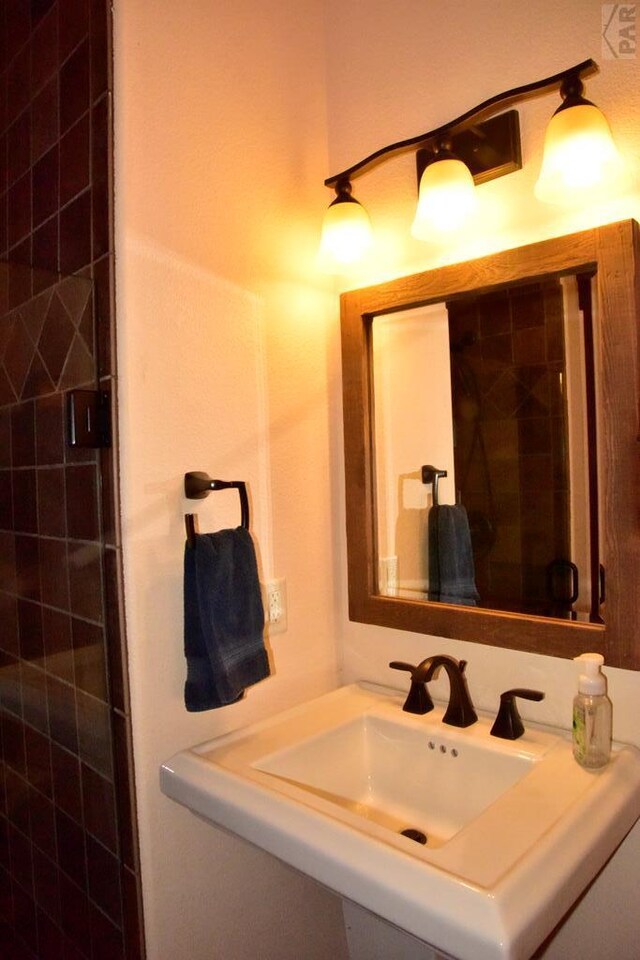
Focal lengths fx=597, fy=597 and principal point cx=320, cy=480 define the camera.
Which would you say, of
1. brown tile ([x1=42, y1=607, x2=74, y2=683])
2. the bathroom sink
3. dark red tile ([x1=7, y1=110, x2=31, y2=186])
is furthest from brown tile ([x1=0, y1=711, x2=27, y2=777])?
dark red tile ([x1=7, y1=110, x2=31, y2=186])

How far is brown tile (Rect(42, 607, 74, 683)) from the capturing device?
134 cm

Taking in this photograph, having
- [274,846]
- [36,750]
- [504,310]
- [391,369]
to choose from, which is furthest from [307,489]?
[36,750]

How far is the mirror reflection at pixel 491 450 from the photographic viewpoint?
114 centimetres

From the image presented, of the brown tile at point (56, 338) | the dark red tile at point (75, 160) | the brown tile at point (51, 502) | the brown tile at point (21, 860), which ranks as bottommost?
the brown tile at point (21, 860)

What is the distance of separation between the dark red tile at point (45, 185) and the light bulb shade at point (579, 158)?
3.34ft

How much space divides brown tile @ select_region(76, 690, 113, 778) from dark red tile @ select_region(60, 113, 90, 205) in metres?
1.06

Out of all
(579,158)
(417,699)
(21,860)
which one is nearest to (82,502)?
(417,699)

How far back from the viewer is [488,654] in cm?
126

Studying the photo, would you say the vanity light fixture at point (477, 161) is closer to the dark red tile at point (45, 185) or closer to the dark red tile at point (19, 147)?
the dark red tile at point (45, 185)

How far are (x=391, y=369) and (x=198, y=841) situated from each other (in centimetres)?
111

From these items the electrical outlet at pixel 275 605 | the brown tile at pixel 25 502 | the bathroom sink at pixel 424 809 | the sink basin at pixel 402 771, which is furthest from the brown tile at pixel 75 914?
the brown tile at pixel 25 502

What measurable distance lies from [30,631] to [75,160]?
3.59 ft

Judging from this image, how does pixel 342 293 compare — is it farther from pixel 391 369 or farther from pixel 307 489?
pixel 307 489

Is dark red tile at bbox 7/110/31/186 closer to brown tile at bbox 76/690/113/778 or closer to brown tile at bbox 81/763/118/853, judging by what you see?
brown tile at bbox 76/690/113/778
